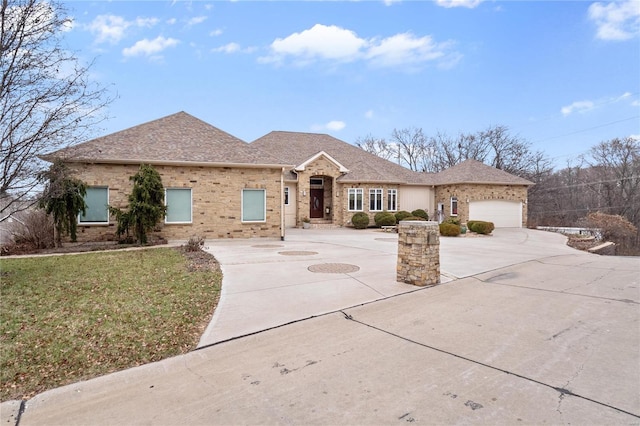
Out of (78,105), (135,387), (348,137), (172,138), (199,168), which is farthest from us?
(348,137)

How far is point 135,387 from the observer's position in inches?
122

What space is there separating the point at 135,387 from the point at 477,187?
24175mm

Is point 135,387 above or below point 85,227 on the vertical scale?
below

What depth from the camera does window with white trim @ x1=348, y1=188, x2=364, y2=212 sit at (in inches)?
890

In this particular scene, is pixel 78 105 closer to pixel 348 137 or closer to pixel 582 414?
pixel 582 414

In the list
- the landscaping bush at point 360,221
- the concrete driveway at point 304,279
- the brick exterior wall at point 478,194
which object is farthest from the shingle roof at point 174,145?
the brick exterior wall at point 478,194

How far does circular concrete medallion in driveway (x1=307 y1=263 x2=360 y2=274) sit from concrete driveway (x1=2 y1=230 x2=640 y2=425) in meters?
1.34

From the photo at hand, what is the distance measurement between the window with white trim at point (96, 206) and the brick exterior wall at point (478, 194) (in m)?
20.9

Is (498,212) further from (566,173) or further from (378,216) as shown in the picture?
(566,173)

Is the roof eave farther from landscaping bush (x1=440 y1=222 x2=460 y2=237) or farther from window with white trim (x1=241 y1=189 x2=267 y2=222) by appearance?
landscaping bush (x1=440 y1=222 x2=460 y2=237)

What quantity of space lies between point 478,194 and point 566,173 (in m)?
20.0

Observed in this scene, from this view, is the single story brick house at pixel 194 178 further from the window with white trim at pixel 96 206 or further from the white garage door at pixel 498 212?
the white garage door at pixel 498 212

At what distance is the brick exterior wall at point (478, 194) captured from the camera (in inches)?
A: 915

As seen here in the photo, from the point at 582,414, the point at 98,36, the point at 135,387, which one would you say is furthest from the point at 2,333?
the point at 98,36
